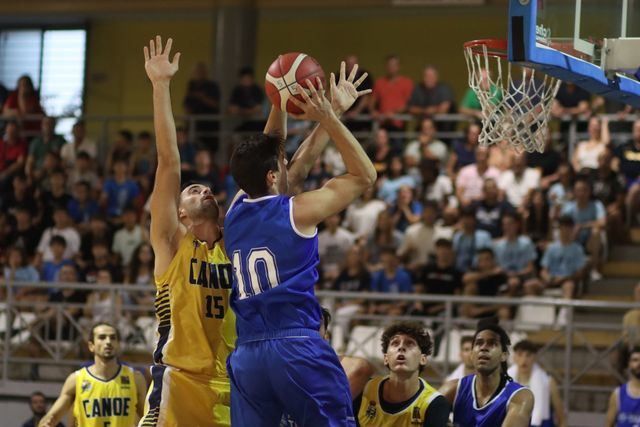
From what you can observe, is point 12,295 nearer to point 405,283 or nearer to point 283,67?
point 405,283

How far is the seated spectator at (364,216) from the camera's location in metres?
14.3

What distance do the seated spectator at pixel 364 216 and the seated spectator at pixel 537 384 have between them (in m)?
3.61

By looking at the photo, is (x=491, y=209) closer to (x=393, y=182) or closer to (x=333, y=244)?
(x=393, y=182)

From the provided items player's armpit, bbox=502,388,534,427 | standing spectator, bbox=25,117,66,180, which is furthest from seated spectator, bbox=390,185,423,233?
player's armpit, bbox=502,388,534,427

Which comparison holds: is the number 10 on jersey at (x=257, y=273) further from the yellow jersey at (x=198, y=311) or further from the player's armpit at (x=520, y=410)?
the player's armpit at (x=520, y=410)

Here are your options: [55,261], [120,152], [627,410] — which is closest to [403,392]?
[627,410]

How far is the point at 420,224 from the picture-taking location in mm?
13727

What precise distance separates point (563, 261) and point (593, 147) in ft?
6.29

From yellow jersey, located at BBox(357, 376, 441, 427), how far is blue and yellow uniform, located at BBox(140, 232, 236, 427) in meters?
1.07

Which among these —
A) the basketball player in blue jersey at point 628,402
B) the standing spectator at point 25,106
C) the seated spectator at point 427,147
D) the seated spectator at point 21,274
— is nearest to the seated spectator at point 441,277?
the seated spectator at point 427,147

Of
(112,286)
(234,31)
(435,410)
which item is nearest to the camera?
(435,410)

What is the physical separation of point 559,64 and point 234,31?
12.0m

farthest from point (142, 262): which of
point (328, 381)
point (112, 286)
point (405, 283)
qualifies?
point (328, 381)

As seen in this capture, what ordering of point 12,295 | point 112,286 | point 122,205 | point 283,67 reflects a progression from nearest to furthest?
point 283,67 < point 112,286 < point 12,295 < point 122,205
